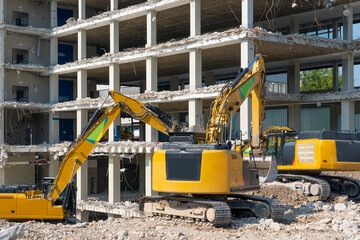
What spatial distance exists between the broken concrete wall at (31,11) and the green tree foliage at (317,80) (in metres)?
34.9

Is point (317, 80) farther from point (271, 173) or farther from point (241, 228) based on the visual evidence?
point (241, 228)

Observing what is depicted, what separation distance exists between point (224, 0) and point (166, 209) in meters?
18.7

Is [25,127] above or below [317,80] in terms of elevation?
below

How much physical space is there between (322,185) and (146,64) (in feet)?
66.2

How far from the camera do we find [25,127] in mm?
47562

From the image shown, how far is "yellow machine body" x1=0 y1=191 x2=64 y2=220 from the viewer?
69.1 ft

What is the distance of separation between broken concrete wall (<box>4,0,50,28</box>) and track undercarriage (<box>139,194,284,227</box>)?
33.1 meters

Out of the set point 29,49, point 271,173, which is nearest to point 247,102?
point 271,173

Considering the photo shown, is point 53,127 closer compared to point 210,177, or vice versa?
point 210,177

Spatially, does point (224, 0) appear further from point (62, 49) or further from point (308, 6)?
point (62, 49)

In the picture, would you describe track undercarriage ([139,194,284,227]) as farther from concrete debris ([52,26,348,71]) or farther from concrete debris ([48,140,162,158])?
concrete debris ([48,140,162,158])

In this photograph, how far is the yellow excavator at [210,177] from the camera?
48.1 feet

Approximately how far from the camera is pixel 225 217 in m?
14.2

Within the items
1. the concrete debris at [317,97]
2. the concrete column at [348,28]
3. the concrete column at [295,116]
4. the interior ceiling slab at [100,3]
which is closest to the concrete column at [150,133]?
the interior ceiling slab at [100,3]
